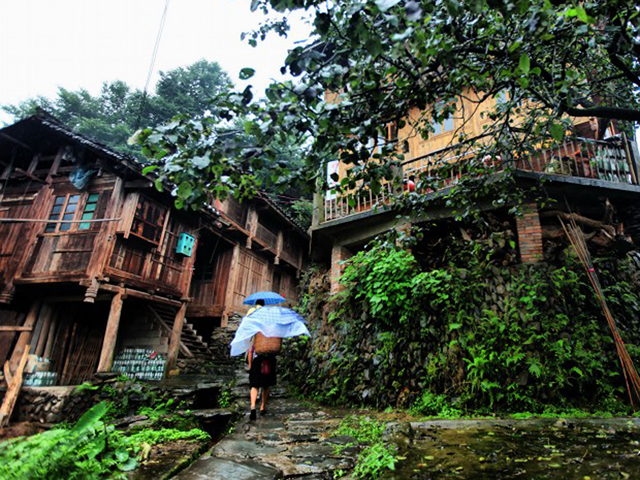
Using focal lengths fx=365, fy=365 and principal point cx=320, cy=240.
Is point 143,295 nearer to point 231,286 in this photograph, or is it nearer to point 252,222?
point 231,286

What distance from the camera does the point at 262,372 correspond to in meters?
6.07

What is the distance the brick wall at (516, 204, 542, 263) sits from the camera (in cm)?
734

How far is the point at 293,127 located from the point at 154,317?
12552mm

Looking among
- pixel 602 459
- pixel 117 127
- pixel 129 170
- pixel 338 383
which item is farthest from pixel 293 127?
pixel 117 127

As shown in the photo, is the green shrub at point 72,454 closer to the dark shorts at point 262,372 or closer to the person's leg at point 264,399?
the dark shorts at point 262,372

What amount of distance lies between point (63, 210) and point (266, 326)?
31.3 feet

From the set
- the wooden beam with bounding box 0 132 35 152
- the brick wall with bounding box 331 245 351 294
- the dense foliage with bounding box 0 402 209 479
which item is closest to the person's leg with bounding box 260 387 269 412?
the dense foliage with bounding box 0 402 209 479

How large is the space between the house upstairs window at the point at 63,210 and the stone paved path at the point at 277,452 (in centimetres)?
955

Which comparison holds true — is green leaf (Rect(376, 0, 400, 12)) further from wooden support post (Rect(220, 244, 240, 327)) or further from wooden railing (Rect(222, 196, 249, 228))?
wooden railing (Rect(222, 196, 249, 228))

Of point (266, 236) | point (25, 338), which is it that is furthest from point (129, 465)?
point (266, 236)

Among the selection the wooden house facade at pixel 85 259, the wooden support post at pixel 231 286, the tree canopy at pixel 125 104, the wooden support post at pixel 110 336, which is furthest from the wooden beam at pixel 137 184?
the tree canopy at pixel 125 104

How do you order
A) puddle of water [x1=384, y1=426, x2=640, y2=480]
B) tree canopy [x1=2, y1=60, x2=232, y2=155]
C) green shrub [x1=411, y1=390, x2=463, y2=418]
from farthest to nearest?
tree canopy [x1=2, y1=60, x2=232, y2=155], green shrub [x1=411, y1=390, x2=463, y2=418], puddle of water [x1=384, y1=426, x2=640, y2=480]

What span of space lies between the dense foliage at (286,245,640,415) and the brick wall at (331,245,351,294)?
5.05 ft

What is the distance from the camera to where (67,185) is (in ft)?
39.7
